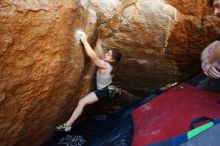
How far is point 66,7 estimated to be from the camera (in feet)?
7.54

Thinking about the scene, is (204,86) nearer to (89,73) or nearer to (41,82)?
(89,73)

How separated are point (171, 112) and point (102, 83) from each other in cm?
77

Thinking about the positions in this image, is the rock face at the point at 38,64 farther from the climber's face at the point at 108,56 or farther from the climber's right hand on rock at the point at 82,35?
the climber's face at the point at 108,56

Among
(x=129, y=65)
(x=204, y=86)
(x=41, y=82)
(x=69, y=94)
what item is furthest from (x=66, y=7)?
(x=204, y=86)

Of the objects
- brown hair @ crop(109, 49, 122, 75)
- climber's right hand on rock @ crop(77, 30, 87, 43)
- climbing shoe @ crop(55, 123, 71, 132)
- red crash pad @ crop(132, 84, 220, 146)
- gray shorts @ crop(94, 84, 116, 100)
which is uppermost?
climber's right hand on rock @ crop(77, 30, 87, 43)

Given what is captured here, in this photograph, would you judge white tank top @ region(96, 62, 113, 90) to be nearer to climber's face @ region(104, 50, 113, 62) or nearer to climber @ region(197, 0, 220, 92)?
climber's face @ region(104, 50, 113, 62)

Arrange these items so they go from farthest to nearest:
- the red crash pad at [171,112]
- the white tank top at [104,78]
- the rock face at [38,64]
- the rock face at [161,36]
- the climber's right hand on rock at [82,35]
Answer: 1. the white tank top at [104,78]
2. the rock face at [161,36]
3. the climber's right hand on rock at [82,35]
4. the red crash pad at [171,112]
5. the rock face at [38,64]

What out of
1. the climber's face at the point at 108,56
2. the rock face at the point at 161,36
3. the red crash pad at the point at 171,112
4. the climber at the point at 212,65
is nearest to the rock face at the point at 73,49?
the rock face at the point at 161,36

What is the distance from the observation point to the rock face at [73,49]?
212 cm

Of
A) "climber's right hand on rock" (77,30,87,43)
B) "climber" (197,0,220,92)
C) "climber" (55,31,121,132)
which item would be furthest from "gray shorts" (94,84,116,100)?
"climber" (197,0,220,92)

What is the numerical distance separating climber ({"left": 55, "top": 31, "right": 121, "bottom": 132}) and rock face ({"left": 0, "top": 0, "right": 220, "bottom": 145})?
7 cm

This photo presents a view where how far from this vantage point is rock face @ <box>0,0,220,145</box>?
6.97ft

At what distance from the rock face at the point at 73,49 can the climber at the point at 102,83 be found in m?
0.07

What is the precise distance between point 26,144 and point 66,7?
41.7 inches
